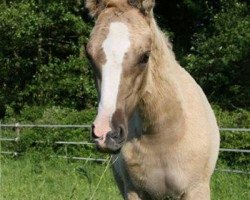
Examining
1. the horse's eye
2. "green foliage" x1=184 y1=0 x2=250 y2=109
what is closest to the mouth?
the horse's eye

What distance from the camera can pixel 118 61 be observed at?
4.10 metres

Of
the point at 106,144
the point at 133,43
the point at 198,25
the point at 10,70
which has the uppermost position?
the point at 133,43

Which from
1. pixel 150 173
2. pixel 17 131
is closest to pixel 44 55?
pixel 17 131

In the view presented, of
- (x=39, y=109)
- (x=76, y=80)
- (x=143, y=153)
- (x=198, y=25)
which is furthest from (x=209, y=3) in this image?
(x=143, y=153)

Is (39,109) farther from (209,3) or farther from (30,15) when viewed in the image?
(209,3)

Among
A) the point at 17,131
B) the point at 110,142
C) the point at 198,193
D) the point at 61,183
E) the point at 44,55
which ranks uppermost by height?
the point at 110,142

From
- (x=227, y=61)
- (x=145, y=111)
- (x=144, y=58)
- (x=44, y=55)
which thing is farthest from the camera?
(x=44, y=55)

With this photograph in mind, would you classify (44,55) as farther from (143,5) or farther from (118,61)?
(118,61)

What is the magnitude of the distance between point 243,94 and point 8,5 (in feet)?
29.3

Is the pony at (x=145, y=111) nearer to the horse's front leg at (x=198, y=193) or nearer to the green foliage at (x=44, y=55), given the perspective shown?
the horse's front leg at (x=198, y=193)

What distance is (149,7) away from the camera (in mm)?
4539

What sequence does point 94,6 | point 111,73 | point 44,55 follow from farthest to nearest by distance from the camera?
1. point 44,55
2. point 94,6
3. point 111,73

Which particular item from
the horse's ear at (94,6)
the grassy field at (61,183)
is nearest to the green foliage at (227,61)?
the grassy field at (61,183)

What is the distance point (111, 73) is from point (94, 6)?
2.45 feet
